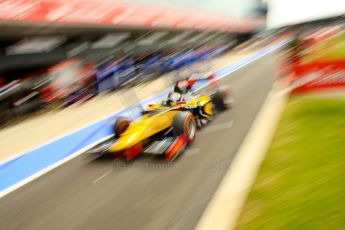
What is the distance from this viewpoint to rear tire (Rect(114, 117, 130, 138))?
7.23m

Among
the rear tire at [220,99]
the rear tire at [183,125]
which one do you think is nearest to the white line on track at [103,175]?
the rear tire at [183,125]

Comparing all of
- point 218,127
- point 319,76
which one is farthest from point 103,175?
point 319,76

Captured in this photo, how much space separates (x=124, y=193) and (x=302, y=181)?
245cm

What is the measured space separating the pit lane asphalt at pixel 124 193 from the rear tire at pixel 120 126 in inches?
30.4

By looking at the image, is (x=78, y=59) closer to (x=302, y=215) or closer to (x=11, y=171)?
(x=11, y=171)

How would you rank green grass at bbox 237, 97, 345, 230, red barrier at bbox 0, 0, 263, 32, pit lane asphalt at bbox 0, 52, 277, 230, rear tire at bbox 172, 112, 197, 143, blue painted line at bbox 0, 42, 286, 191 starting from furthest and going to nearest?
red barrier at bbox 0, 0, 263, 32, blue painted line at bbox 0, 42, 286, 191, rear tire at bbox 172, 112, 197, 143, pit lane asphalt at bbox 0, 52, 277, 230, green grass at bbox 237, 97, 345, 230

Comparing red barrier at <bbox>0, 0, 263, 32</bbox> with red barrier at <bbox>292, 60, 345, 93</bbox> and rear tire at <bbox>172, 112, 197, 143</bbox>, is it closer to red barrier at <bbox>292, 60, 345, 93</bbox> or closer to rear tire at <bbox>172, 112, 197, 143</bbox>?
rear tire at <bbox>172, 112, 197, 143</bbox>

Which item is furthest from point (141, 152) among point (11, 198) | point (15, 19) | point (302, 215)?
point (15, 19)

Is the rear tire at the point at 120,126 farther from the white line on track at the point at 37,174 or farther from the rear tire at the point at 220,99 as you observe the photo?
the rear tire at the point at 220,99

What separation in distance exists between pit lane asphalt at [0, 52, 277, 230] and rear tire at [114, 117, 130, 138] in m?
0.77

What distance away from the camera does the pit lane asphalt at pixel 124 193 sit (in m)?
4.49

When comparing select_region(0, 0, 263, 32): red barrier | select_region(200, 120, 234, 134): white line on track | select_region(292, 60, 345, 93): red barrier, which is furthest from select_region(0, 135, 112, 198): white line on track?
select_region(0, 0, 263, 32): red barrier

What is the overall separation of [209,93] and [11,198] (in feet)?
17.1

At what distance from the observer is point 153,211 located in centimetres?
457
